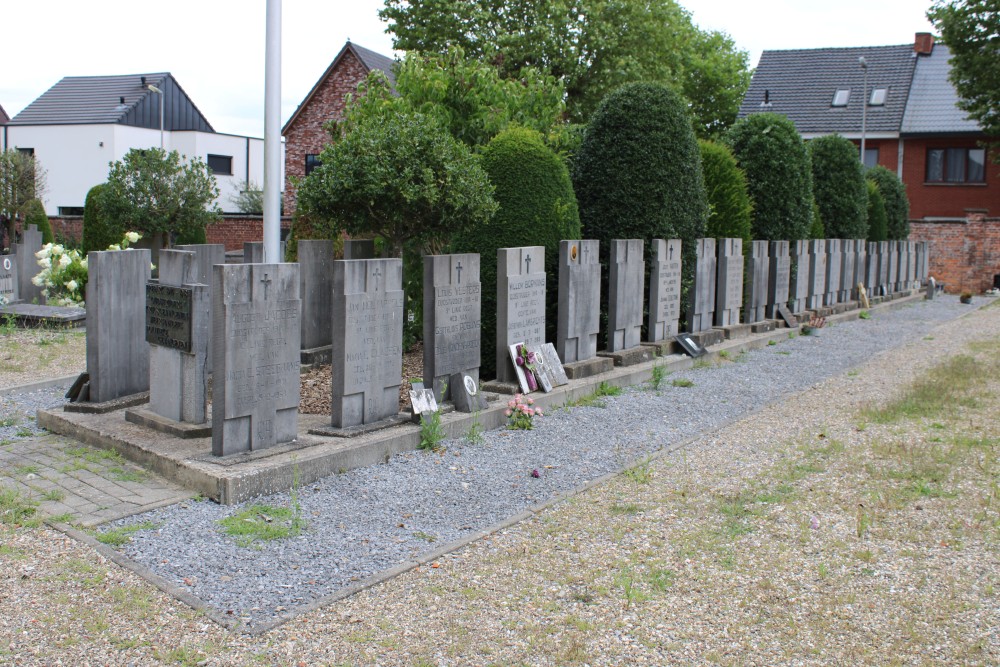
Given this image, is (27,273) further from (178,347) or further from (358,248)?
(178,347)

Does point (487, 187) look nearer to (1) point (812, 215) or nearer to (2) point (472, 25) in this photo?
(1) point (812, 215)

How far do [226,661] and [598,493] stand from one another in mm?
2809

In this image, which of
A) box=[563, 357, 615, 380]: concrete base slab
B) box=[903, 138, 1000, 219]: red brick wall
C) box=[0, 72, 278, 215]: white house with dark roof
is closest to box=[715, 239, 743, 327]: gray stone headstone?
box=[563, 357, 615, 380]: concrete base slab

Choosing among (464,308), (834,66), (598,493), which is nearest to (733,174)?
(464,308)

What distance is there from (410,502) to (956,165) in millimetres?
35015

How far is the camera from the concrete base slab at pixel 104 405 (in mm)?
6957

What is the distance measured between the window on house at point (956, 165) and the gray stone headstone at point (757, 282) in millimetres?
24608

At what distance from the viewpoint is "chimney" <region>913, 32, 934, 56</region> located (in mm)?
38263

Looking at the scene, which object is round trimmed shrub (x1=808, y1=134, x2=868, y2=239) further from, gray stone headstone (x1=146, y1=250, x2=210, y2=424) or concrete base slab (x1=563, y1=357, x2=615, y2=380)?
gray stone headstone (x1=146, y1=250, x2=210, y2=424)

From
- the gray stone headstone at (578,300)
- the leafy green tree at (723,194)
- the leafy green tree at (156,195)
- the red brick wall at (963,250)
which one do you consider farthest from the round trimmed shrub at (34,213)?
the red brick wall at (963,250)

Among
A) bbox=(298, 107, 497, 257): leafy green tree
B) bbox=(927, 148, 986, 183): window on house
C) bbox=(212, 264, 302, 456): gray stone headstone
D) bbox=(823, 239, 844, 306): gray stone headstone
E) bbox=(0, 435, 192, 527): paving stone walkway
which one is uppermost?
bbox=(927, 148, 986, 183): window on house

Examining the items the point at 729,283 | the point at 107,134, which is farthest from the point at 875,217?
the point at 107,134

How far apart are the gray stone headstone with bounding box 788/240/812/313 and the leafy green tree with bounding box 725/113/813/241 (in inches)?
9.7

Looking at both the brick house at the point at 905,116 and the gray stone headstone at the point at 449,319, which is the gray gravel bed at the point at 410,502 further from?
the brick house at the point at 905,116
